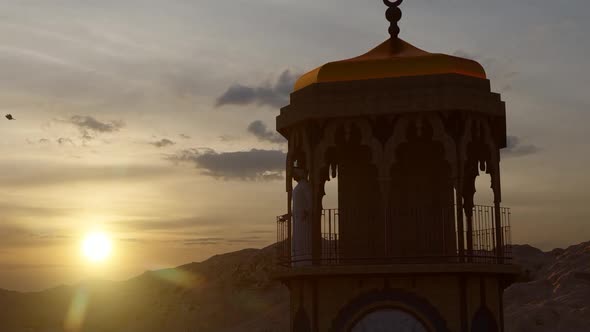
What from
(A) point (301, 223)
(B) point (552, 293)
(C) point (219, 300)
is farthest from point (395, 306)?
(C) point (219, 300)

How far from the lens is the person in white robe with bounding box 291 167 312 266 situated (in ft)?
88.8

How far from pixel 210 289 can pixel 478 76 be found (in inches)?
4038

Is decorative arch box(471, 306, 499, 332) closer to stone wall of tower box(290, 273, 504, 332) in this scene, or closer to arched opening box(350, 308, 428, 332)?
stone wall of tower box(290, 273, 504, 332)

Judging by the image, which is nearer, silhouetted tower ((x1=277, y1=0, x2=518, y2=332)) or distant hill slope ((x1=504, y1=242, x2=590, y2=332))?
silhouetted tower ((x1=277, y1=0, x2=518, y2=332))

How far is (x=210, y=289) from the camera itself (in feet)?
415

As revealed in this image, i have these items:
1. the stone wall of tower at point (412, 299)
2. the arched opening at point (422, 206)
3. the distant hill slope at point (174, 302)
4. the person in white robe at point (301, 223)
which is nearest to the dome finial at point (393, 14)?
the arched opening at point (422, 206)

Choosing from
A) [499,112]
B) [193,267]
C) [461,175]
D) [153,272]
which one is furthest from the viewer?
[153,272]

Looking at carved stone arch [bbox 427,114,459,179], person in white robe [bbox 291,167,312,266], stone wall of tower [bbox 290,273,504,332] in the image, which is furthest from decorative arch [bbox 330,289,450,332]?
carved stone arch [bbox 427,114,459,179]

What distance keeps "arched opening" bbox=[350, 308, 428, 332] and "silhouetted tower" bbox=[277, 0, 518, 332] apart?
3 cm

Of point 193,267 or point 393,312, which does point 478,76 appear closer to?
point 393,312

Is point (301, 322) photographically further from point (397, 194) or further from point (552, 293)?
point (552, 293)

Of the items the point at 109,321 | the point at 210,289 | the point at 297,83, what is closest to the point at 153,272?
the point at 109,321

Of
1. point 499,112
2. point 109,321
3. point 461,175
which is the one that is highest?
point 499,112

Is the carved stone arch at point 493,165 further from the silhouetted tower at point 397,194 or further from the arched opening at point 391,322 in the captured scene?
the arched opening at point 391,322
